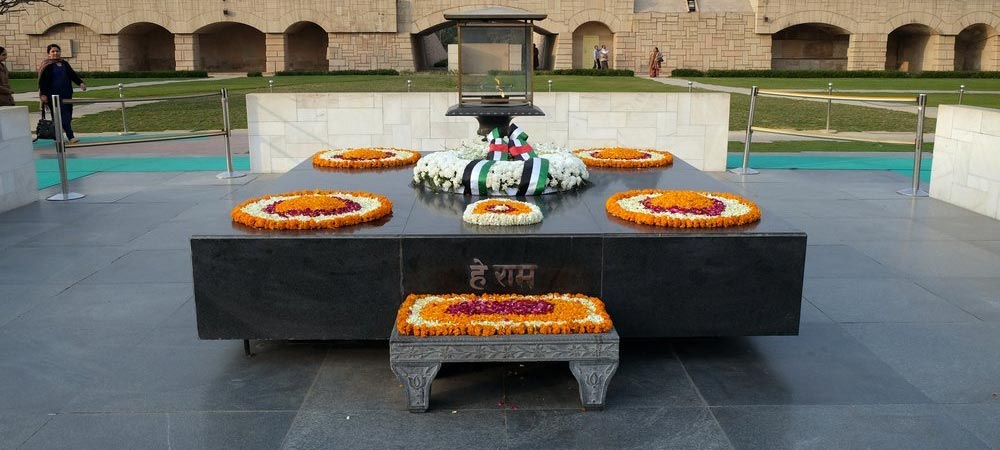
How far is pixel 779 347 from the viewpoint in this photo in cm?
520

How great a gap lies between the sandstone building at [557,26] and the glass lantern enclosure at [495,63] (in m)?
30.9

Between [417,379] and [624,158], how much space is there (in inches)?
172

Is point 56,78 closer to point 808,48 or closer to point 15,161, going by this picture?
point 15,161

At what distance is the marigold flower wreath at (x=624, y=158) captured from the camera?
310 inches

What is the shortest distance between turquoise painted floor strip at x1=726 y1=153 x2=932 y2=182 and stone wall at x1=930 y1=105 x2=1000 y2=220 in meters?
2.19

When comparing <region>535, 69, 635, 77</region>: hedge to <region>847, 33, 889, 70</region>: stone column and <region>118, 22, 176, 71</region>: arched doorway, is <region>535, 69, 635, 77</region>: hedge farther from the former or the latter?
<region>118, 22, 176, 71</region>: arched doorway

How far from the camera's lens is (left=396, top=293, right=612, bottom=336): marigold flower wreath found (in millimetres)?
4219

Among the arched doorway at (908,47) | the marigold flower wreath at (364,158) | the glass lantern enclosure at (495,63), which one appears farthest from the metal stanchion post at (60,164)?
the arched doorway at (908,47)

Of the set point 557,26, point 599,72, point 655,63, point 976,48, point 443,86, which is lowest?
point 443,86

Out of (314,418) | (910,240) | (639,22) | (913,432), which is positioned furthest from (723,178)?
(639,22)

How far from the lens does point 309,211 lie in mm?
5258

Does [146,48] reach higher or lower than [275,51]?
higher

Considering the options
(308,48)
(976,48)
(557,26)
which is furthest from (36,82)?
(976,48)

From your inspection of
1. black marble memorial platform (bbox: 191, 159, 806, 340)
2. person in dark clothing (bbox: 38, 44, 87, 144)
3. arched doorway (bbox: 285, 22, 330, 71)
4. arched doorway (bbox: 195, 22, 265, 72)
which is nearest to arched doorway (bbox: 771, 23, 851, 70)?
arched doorway (bbox: 285, 22, 330, 71)
